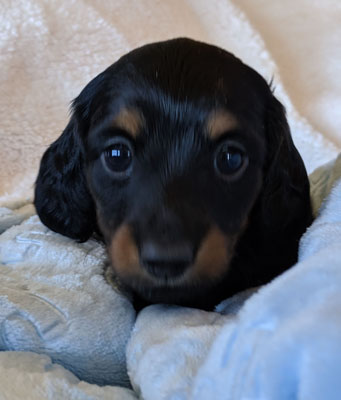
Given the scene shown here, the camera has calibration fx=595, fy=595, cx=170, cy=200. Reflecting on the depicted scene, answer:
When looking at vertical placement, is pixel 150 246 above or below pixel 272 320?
below

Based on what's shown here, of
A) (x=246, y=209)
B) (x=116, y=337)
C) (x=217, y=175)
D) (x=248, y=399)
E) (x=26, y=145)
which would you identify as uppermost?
(x=248, y=399)

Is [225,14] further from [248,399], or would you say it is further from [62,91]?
[248,399]

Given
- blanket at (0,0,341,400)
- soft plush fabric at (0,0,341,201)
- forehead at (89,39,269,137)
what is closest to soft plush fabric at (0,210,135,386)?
blanket at (0,0,341,400)

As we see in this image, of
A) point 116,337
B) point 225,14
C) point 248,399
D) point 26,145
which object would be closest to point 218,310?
point 116,337

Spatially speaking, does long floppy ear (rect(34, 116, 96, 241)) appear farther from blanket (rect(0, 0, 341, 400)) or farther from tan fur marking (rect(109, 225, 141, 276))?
tan fur marking (rect(109, 225, 141, 276))

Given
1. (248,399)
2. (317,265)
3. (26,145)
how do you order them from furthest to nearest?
(26,145) → (317,265) → (248,399)

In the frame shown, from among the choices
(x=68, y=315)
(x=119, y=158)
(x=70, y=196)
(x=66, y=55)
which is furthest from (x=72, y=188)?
(x=66, y=55)

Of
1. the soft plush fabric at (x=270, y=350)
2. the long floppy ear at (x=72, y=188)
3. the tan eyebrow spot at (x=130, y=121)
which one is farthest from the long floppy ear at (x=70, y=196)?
the soft plush fabric at (x=270, y=350)
